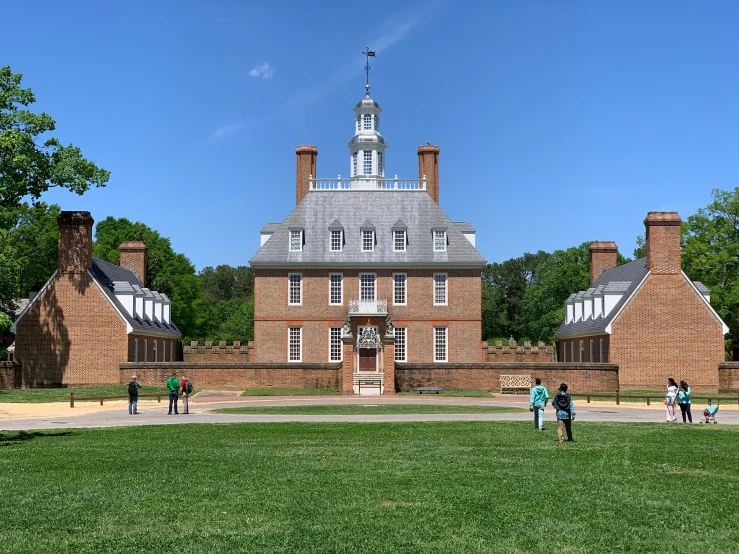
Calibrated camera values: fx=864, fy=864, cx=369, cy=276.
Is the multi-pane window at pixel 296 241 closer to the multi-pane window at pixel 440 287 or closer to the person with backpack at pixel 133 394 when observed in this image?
the multi-pane window at pixel 440 287

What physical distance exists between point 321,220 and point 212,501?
44.3m

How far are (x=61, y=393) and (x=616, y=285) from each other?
3045 centimetres

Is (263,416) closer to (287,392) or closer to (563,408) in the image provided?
(563,408)

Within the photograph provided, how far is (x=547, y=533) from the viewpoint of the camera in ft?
33.5

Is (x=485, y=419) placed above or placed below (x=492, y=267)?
below

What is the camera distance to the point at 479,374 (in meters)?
44.2

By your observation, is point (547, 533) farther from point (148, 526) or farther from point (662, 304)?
point (662, 304)

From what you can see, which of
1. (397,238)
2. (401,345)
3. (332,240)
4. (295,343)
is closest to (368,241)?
(397,238)

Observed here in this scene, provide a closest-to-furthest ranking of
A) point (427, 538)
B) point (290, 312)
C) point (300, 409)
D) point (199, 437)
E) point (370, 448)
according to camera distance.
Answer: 1. point (427, 538)
2. point (370, 448)
3. point (199, 437)
4. point (300, 409)
5. point (290, 312)

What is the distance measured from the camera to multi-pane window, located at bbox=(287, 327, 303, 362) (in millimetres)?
53312

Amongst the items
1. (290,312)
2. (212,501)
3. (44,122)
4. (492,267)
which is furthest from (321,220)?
(492,267)

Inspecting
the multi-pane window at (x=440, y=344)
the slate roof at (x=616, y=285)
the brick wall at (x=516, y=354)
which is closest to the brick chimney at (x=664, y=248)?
the slate roof at (x=616, y=285)

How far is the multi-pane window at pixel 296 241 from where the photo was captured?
54.2m

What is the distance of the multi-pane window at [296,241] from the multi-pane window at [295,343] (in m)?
5.04
